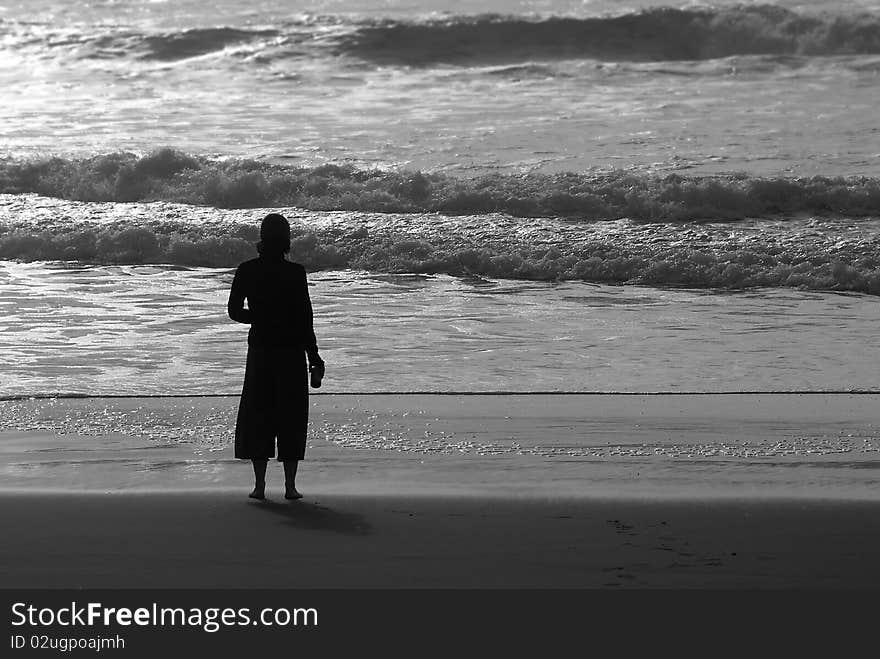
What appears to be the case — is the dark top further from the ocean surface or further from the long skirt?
the ocean surface

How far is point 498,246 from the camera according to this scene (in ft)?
45.6

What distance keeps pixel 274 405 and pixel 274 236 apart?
75 centimetres

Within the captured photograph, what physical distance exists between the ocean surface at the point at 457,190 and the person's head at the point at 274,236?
2.39 m

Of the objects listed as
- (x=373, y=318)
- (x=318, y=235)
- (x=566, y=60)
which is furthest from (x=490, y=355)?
(x=566, y=60)

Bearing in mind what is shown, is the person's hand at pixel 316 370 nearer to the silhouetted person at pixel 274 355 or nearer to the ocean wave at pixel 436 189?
the silhouetted person at pixel 274 355

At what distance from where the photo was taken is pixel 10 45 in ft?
99.9

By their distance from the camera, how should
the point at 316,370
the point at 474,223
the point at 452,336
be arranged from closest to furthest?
the point at 316,370 → the point at 452,336 → the point at 474,223

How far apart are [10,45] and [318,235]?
18.8m

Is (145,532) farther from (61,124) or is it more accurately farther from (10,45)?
(10,45)

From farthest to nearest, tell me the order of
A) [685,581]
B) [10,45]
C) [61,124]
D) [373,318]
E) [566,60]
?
[10,45] < [566,60] < [61,124] < [373,318] < [685,581]

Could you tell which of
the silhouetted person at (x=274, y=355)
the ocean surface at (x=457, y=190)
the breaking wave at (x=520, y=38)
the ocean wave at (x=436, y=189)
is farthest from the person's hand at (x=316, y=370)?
the breaking wave at (x=520, y=38)

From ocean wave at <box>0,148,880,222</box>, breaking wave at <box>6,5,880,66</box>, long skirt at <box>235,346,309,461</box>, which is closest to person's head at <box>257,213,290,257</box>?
long skirt at <box>235,346,309,461</box>

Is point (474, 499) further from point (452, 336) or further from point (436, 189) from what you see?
point (436, 189)

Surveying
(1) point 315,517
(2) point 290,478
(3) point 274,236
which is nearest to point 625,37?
(3) point 274,236
